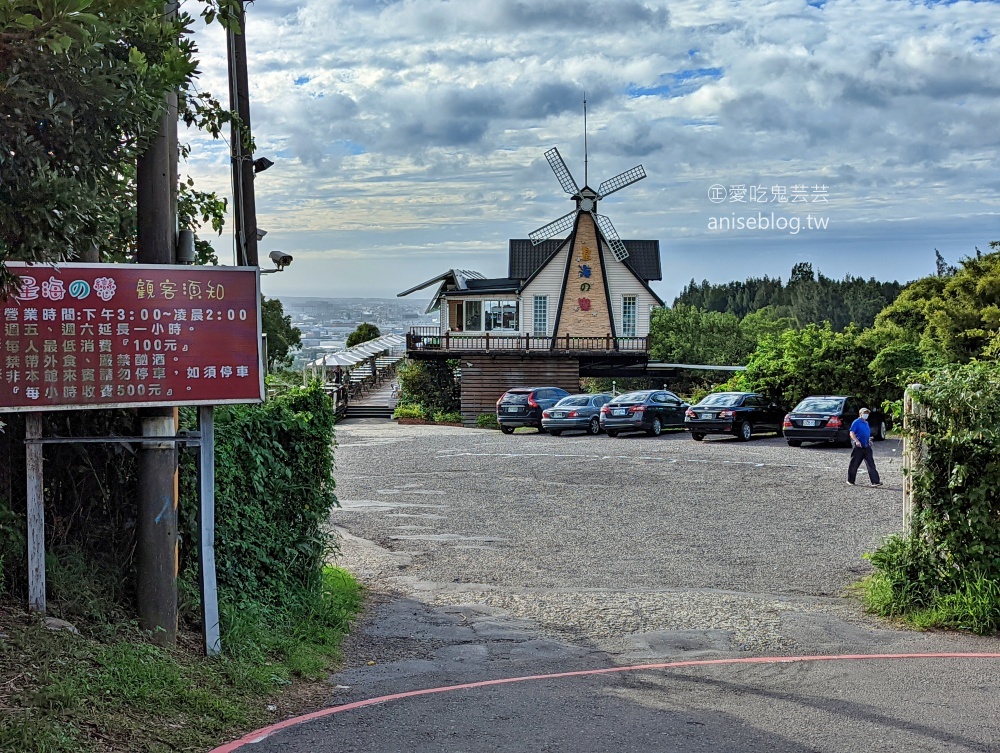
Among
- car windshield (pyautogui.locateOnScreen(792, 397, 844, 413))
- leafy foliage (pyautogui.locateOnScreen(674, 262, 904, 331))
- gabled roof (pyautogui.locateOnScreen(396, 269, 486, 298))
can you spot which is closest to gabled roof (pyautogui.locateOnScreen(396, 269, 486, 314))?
gabled roof (pyautogui.locateOnScreen(396, 269, 486, 298))

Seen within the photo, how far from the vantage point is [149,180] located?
26.2 feet

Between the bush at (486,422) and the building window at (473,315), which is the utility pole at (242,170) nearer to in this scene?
the bush at (486,422)

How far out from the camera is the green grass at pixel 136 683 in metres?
5.95

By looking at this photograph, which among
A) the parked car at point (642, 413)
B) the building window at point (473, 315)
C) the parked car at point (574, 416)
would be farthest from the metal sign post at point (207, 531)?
the building window at point (473, 315)

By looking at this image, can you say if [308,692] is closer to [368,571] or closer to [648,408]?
[368,571]

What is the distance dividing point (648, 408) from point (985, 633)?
23046mm

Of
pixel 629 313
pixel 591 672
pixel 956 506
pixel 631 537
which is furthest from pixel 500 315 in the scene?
pixel 591 672

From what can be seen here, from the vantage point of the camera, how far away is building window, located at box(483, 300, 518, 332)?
52.7 meters

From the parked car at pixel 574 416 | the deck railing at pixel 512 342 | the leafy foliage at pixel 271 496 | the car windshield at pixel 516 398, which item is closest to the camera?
the leafy foliage at pixel 271 496

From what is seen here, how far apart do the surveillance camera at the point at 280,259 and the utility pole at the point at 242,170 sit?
141 centimetres

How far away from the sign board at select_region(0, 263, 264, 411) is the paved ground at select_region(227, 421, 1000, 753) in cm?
263

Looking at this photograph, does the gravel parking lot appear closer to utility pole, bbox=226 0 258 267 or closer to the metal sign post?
the metal sign post

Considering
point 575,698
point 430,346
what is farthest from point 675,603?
point 430,346

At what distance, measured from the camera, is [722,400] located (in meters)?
31.4
